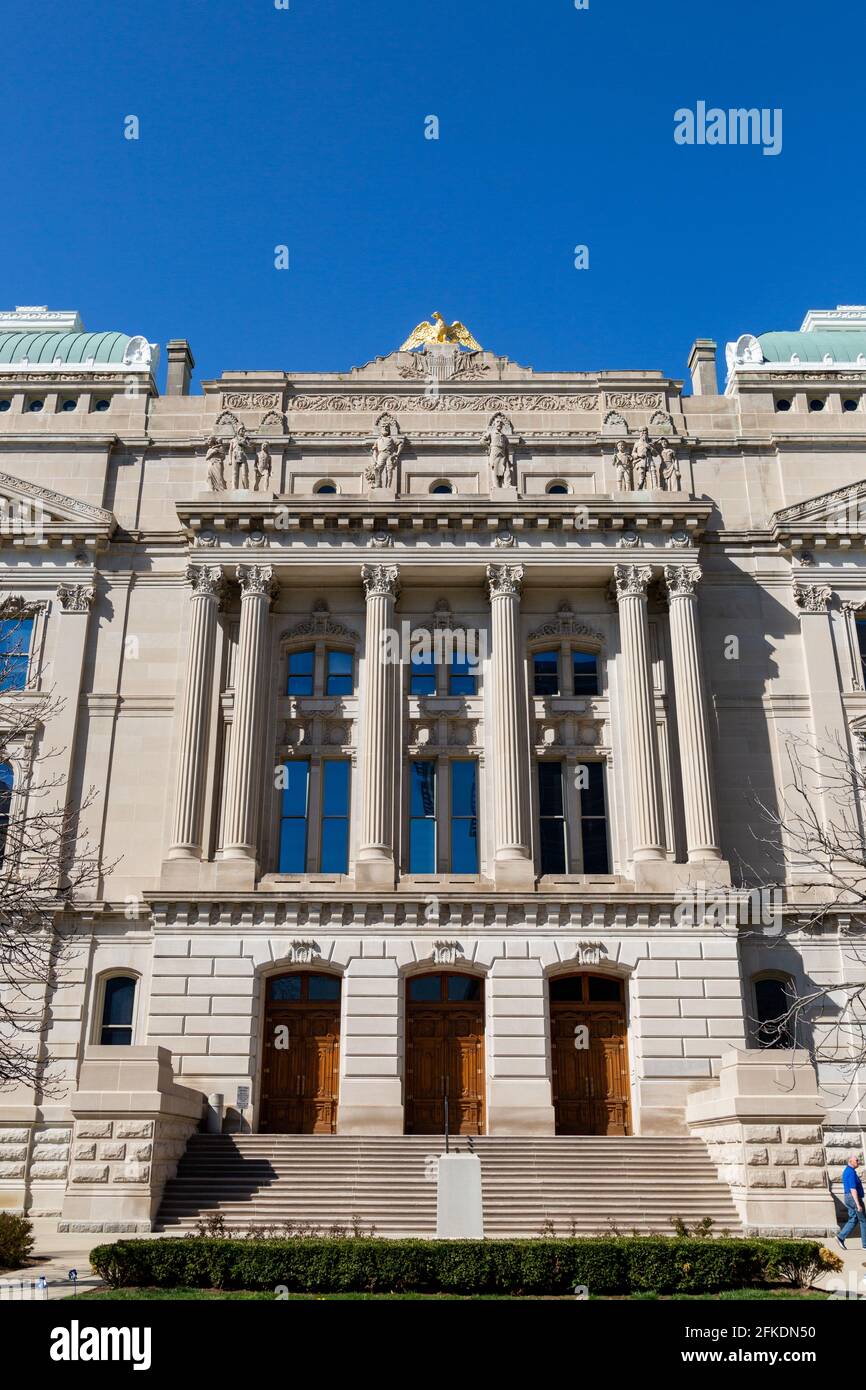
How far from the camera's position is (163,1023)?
104 feet

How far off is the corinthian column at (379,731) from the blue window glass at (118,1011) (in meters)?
7.72

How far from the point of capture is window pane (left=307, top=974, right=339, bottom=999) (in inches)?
1307

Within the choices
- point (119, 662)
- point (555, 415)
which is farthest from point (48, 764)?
point (555, 415)

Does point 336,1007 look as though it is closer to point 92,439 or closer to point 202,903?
point 202,903

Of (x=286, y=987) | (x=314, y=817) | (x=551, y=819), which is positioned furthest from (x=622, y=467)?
(x=286, y=987)

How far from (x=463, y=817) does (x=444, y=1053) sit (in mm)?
6767

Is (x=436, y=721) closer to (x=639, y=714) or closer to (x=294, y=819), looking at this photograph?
(x=294, y=819)

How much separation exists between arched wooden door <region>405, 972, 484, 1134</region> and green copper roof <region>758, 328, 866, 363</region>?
2477 cm

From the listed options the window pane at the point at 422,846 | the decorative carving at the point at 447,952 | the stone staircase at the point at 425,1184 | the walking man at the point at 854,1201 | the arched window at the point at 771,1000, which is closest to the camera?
the walking man at the point at 854,1201

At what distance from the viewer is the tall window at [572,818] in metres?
35.3

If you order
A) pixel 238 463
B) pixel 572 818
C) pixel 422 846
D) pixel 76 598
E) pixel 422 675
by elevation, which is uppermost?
pixel 238 463

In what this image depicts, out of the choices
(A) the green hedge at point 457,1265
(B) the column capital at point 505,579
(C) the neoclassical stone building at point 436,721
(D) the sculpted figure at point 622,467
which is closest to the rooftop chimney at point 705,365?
(C) the neoclassical stone building at point 436,721

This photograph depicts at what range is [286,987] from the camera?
33.2 m

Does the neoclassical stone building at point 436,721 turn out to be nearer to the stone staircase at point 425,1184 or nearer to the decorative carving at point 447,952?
the decorative carving at point 447,952
